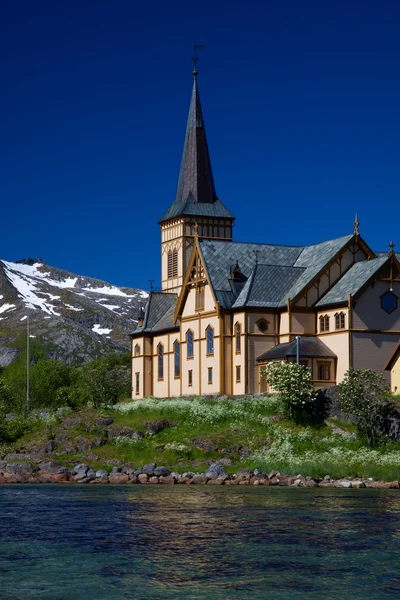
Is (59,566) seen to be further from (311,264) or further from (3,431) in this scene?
(311,264)

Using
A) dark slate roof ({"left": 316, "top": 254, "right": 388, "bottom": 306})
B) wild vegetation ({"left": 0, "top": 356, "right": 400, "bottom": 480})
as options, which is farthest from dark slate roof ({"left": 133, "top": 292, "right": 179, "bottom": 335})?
dark slate roof ({"left": 316, "top": 254, "right": 388, "bottom": 306})

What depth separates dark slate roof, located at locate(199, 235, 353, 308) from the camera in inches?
3255

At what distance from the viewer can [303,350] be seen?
7838 cm

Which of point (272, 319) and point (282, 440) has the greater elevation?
point (272, 319)

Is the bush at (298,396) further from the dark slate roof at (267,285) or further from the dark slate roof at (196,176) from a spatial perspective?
the dark slate roof at (196,176)

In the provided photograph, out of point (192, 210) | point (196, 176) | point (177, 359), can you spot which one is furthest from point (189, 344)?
point (196, 176)

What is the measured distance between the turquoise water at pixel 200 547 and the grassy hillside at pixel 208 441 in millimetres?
13631

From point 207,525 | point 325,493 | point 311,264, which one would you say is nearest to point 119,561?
point 207,525

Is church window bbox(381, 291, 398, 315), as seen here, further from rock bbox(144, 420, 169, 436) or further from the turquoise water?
the turquoise water

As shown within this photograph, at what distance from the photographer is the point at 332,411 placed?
71312mm

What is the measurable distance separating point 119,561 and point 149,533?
5.42 m

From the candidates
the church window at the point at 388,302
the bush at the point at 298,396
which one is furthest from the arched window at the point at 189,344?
the church window at the point at 388,302

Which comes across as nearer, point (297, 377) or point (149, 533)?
point (149, 533)

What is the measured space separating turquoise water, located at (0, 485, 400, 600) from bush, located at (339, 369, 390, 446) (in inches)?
690
